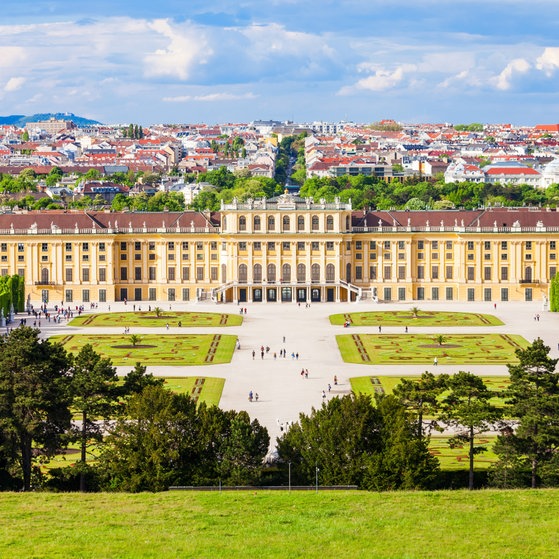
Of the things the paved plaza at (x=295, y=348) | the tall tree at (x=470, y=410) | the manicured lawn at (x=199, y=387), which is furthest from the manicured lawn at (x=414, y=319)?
the tall tree at (x=470, y=410)

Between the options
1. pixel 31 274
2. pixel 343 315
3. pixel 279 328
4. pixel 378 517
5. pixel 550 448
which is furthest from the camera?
pixel 31 274

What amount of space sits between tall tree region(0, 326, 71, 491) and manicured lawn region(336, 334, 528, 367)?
32477 mm

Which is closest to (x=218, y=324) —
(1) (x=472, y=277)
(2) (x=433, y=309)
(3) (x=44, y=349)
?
(2) (x=433, y=309)

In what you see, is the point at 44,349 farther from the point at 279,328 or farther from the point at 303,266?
the point at 303,266

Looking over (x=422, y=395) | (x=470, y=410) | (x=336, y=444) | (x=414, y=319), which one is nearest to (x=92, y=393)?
(x=336, y=444)

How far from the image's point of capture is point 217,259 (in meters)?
119

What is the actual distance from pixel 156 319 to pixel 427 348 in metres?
26.3

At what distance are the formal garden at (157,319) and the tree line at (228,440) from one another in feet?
163

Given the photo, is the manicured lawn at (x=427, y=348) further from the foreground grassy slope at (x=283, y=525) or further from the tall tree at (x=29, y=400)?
the foreground grassy slope at (x=283, y=525)

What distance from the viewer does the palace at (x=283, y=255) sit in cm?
11719

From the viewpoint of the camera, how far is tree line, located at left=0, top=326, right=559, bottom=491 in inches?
1732

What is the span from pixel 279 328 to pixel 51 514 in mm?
59170

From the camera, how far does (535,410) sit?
4562 centimetres

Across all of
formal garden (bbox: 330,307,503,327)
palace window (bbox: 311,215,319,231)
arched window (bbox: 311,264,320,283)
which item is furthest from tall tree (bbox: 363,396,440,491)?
palace window (bbox: 311,215,319,231)
